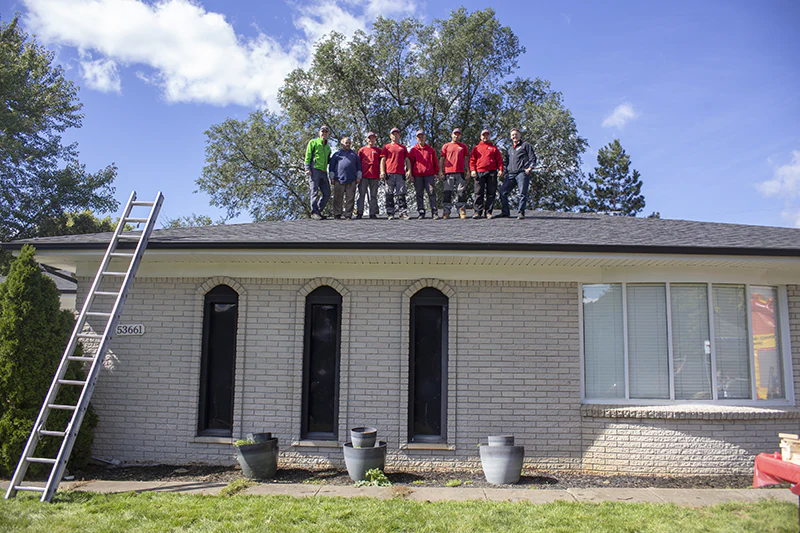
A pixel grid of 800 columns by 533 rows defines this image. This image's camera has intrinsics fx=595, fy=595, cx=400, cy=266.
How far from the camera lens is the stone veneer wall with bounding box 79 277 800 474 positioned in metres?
8.02

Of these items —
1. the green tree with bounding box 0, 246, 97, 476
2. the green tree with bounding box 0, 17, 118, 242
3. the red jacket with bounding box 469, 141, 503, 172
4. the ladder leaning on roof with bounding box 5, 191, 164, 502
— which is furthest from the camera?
the green tree with bounding box 0, 17, 118, 242

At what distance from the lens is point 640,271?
841 centimetres

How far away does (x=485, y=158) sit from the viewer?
35.3 feet

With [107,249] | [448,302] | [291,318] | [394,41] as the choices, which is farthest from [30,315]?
[394,41]

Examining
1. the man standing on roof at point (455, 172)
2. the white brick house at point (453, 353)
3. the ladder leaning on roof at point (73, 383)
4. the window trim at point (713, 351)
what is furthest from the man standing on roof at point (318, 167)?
the window trim at point (713, 351)

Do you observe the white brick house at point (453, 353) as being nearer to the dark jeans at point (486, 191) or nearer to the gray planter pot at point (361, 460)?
the gray planter pot at point (361, 460)

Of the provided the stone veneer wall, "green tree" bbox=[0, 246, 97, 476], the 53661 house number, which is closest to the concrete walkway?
"green tree" bbox=[0, 246, 97, 476]

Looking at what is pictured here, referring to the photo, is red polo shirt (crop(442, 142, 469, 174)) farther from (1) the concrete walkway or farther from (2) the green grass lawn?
(2) the green grass lawn

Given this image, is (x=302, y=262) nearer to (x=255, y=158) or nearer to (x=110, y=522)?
Answer: (x=110, y=522)

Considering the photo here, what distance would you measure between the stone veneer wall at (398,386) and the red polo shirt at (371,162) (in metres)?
3.53

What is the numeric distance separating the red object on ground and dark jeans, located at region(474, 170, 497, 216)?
5755 mm

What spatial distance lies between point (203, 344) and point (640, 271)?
639cm

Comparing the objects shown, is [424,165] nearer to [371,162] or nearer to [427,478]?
[371,162]

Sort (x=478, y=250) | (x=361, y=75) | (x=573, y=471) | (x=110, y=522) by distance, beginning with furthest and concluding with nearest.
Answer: (x=361, y=75) → (x=573, y=471) → (x=478, y=250) → (x=110, y=522)
